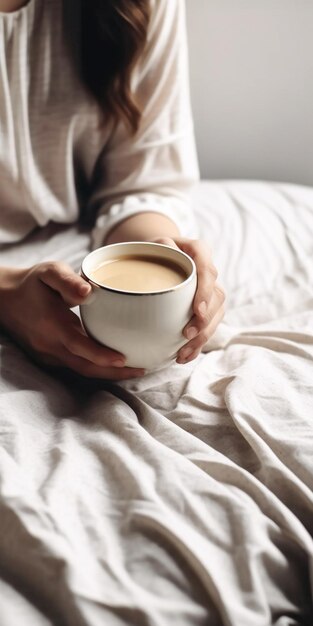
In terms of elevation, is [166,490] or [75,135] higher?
[75,135]

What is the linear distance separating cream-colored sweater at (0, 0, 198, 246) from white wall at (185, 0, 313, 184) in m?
0.28

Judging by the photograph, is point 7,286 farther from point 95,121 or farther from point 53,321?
point 95,121

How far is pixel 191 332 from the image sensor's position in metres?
0.54

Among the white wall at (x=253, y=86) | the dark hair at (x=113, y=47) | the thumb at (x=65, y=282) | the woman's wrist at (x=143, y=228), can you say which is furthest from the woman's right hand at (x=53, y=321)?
the white wall at (x=253, y=86)

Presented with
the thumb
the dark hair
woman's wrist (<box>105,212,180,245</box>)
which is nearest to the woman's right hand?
the thumb

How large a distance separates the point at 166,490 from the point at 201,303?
15 cm

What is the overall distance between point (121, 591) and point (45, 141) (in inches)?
22.4

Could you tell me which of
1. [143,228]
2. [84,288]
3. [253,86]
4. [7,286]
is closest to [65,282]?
[84,288]

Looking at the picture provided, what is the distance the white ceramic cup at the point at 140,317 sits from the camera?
50 cm

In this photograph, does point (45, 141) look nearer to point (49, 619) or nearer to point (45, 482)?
point (45, 482)

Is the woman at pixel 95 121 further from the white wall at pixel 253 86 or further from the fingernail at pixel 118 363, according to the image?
the white wall at pixel 253 86

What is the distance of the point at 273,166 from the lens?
4.06 ft

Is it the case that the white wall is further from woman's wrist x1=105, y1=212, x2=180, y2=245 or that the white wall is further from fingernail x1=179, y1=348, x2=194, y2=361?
fingernail x1=179, y1=348, x2=194, y2=361

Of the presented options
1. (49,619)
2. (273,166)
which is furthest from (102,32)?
(49,619)
